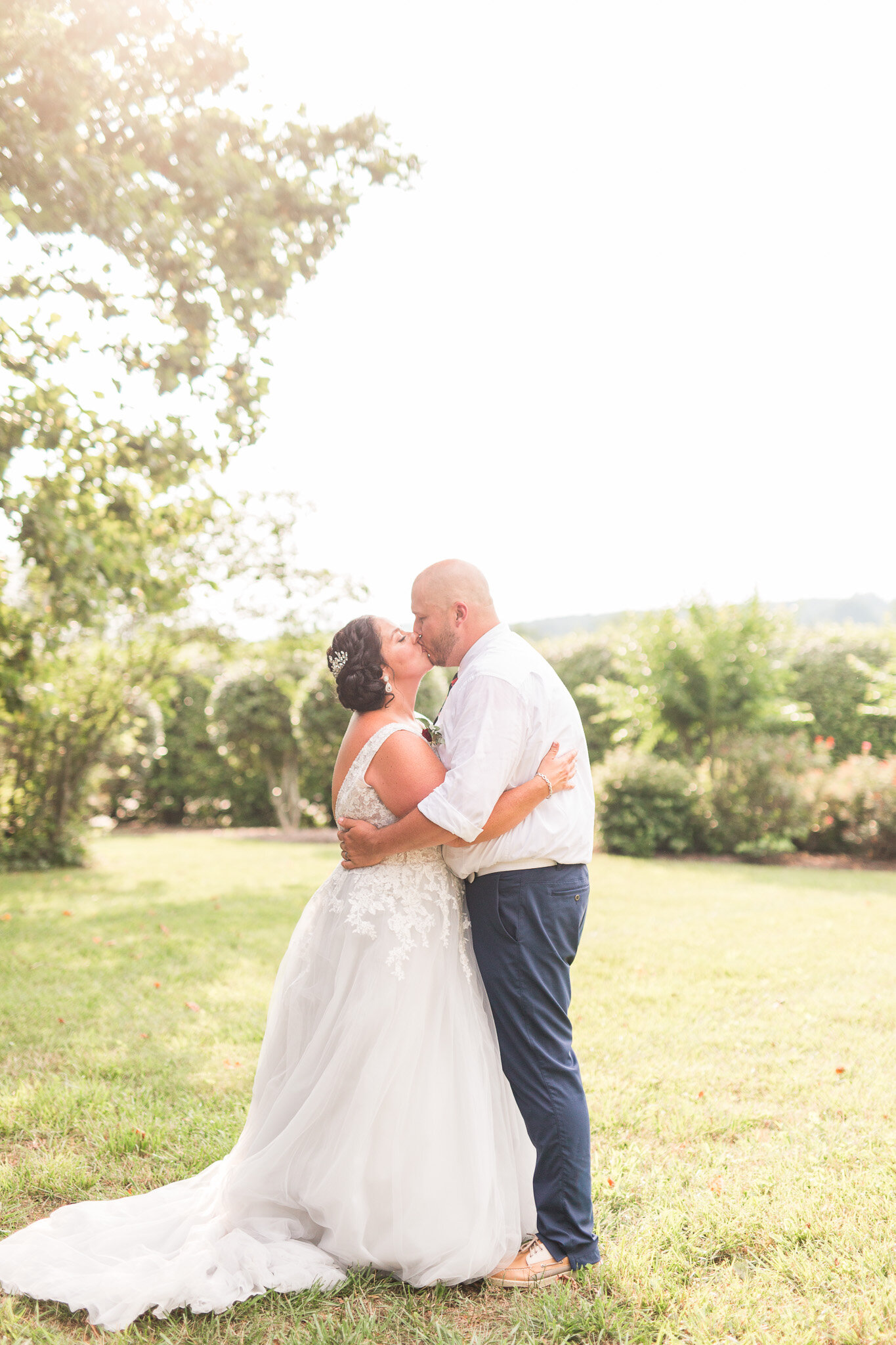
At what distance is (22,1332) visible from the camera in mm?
2422

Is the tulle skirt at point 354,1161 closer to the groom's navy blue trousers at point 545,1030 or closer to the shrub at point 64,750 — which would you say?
the groom's navy blue trousers at point 545,1030

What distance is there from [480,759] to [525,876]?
436 mm

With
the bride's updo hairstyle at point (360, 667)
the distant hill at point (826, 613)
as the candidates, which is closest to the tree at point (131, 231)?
the bride's updo hairstyle at point (360, 667)

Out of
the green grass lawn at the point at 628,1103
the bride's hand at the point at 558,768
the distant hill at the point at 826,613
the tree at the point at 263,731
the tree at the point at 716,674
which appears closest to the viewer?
the green grass lawn at the point at 628,1103

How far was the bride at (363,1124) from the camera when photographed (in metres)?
2.68

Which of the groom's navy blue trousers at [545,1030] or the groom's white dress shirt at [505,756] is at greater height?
the groom's white dress shirt at [505,756]

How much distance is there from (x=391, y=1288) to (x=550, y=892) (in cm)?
131

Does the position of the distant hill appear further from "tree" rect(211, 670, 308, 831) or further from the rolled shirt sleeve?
the rolled shirt sleeve

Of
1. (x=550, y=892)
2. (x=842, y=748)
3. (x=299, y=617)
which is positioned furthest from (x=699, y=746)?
(x=550, y=892)

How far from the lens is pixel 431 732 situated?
3.10m

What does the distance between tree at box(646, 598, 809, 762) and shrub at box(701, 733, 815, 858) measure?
0.93m

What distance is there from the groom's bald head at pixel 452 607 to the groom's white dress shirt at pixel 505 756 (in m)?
0.05

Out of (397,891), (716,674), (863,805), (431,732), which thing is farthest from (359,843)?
Answer: (716,674)

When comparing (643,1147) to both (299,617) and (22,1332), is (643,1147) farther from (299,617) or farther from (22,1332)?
(299,617)
